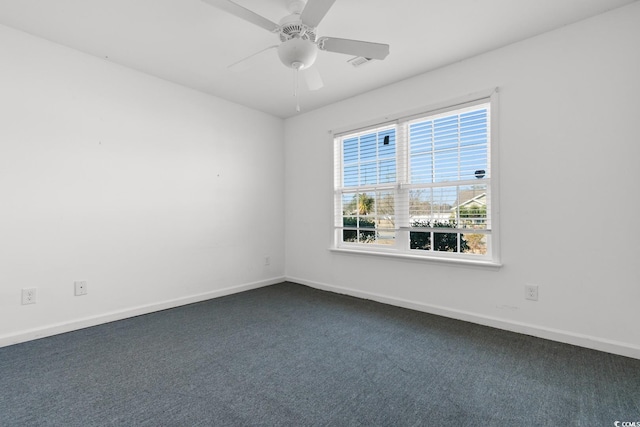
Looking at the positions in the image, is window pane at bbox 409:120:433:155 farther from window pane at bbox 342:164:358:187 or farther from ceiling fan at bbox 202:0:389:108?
ceiling fan at bbox 202:0:389:108

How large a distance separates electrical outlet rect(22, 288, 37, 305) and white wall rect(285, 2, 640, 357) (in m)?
3.46

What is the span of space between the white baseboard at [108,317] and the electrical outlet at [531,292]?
10.2 feet

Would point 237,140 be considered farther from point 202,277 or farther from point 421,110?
point 421,110

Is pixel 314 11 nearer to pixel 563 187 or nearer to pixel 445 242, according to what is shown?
pixel 563 187

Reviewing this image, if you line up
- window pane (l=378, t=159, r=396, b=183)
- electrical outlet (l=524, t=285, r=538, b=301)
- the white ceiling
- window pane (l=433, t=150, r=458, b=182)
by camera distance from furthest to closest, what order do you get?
window pane (l=378, t=159, r=396, b=183) < window pane (l=433, t=150, r=458, b=182) < electrical outlet (l=524, t=285, r=538, b=301) < the white ceiling

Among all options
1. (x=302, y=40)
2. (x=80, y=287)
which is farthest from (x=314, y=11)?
(x=80, y=287)

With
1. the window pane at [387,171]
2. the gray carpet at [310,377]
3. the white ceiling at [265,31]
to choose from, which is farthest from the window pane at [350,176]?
the gray carpet at [310,377]

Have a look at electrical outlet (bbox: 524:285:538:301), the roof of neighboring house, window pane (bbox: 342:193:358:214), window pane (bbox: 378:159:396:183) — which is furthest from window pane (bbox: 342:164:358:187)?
electrical outlet (bbox: 524:285:538:301)

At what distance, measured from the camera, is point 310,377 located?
6.19ft

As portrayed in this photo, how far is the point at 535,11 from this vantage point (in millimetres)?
2215

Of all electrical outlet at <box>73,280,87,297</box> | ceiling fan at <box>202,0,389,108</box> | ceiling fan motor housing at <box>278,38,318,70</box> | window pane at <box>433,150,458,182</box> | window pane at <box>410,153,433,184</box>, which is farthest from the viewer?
window pane at <box>410,153,433,184</box>

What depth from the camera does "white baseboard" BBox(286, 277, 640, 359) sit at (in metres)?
2.17

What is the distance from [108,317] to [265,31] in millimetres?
2932

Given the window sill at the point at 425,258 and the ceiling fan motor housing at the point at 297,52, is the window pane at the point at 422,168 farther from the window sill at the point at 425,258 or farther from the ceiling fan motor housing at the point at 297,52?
the ceiling fan motor housing at the point at 297,52
